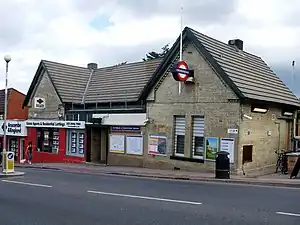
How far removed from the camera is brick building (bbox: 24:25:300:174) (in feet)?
74.2

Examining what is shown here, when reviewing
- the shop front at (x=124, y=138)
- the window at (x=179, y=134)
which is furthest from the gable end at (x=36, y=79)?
the window at (x=179, y=134)

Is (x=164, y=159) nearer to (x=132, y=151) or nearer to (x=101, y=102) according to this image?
(x=132, y=151)

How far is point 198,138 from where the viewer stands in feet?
78.4

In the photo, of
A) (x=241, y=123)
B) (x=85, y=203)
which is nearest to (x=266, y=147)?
(x=241, y=123)

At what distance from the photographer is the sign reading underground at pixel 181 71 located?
22938 millimetres

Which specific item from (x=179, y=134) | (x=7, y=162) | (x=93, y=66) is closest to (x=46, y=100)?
(x=93, y=66)

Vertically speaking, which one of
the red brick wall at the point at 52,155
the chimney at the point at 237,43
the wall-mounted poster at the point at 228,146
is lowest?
the red brick wall at the point at 52,155

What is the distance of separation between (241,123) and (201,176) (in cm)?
349

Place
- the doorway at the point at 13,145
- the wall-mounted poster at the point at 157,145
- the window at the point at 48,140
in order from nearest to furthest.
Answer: the wall-mounted poster at the point at 157,145 < the window at the point at 48,140 < the doorway at the point at 13,145

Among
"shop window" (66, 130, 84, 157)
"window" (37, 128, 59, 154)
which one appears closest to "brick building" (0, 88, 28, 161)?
"window" (37, 128, 59, 154)

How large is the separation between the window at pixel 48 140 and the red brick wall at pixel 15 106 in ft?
29.1

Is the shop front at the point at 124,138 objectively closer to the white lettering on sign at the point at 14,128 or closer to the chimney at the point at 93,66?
the white lettering on sign at the point at 14,128

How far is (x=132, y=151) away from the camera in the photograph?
27.0 meters

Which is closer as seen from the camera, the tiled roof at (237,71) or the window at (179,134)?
the tiled roof at (237,71)
